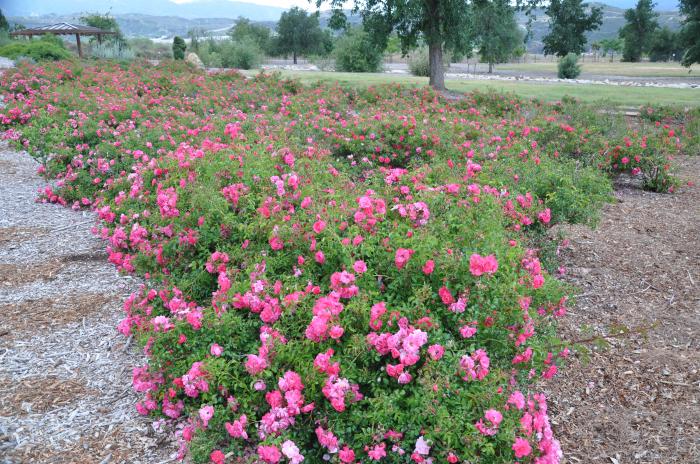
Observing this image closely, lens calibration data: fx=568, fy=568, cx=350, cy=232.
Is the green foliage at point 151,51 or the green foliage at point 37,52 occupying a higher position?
the green foliage at point 151,51

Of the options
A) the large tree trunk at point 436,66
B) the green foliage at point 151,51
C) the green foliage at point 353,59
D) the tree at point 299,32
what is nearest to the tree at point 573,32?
the green foliage at point 353,59

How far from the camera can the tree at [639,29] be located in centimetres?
6303

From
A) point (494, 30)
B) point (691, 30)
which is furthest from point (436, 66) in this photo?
point (494, 30)

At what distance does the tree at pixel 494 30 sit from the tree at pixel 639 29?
39.9 feet

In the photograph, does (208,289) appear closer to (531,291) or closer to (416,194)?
(416,194)

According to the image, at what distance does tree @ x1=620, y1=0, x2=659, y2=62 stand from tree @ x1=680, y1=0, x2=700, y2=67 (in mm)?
35113

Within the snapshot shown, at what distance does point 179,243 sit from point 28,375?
1.18m

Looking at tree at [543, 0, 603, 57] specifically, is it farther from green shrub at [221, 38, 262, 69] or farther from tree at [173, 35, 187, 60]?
tree at [173, 35, 187, 60]

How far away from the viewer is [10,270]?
4660mm

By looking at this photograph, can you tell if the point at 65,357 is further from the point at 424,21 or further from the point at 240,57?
the point at 240,57

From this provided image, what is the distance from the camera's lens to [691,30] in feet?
104

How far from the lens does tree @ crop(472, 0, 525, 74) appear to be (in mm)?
17578

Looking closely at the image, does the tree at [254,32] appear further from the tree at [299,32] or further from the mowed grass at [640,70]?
the mowed grass at [640,70]

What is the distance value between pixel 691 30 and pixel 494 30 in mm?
12070
